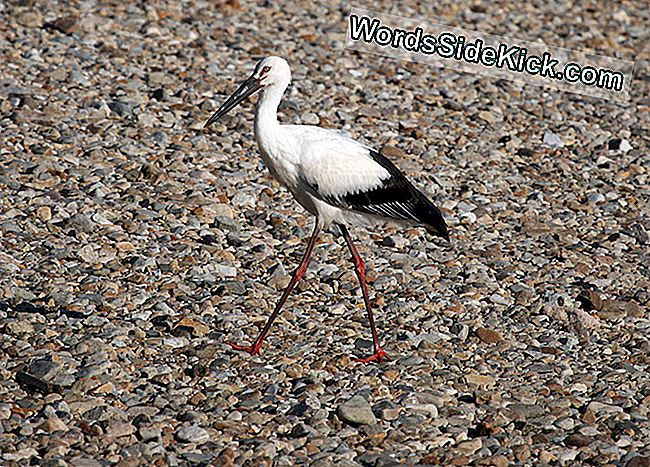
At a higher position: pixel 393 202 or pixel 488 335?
pixel 393 202

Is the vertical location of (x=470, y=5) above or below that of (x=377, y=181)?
below

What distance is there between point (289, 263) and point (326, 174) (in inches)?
63.1

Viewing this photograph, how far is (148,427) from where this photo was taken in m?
6.34

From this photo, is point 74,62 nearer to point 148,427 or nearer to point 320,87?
point 320,87

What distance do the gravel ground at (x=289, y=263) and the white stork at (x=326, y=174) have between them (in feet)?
1.94

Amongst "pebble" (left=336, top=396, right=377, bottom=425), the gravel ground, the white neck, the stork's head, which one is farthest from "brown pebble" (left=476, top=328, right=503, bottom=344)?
the stork's head

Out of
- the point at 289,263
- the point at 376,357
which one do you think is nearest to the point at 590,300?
the point at 376,357

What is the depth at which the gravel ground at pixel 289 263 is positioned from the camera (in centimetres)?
653

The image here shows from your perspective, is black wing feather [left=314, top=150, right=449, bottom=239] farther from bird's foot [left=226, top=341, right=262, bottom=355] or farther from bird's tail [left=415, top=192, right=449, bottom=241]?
bird's foot [left=226, top=341, right=262, bottom=355]

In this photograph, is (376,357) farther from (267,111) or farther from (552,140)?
(552,140)

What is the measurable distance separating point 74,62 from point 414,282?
15.9ft

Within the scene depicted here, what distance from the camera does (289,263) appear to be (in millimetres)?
8664

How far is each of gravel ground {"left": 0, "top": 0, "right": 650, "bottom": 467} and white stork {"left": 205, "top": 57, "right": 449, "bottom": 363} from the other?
1.94 feet

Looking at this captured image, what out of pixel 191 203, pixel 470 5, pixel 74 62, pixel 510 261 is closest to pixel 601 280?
pixel 510 261
